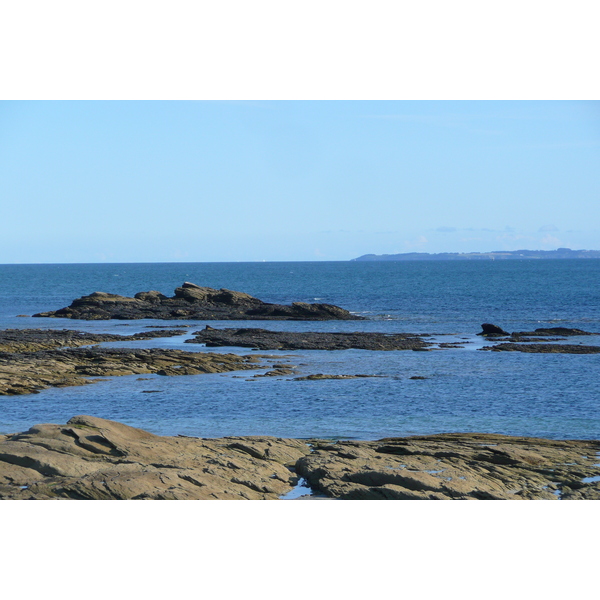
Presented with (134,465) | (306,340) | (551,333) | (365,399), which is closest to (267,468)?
(134,465)

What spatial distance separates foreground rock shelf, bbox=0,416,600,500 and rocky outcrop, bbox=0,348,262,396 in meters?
14.8

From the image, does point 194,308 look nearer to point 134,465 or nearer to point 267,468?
point 267,468

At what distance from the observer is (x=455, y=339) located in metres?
52.4

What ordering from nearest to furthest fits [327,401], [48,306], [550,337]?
[327,401] → [550,337] → [48,306]

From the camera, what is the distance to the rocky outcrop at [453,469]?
47.4 feet

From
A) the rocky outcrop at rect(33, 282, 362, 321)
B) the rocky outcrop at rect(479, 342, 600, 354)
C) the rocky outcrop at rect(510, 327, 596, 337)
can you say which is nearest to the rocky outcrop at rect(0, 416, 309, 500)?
the rocky outcrop at rect(479, 342, 600, 354)

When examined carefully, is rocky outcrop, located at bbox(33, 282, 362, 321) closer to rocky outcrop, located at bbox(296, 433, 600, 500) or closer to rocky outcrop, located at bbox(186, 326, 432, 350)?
rocky outcrop, located at bbox(186, 326, 432, 350)

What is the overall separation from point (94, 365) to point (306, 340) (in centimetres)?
1717

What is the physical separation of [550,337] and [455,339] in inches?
272

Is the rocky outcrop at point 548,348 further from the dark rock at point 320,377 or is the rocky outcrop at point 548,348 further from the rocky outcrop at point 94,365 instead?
the rocky outcrop at point 94,365

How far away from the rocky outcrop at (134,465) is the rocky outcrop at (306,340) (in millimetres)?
28176

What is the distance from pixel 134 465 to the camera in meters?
15.3

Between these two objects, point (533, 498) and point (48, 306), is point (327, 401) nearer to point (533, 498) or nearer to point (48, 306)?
point (533, 498)

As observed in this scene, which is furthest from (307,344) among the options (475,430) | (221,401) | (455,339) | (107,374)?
(475,430)
